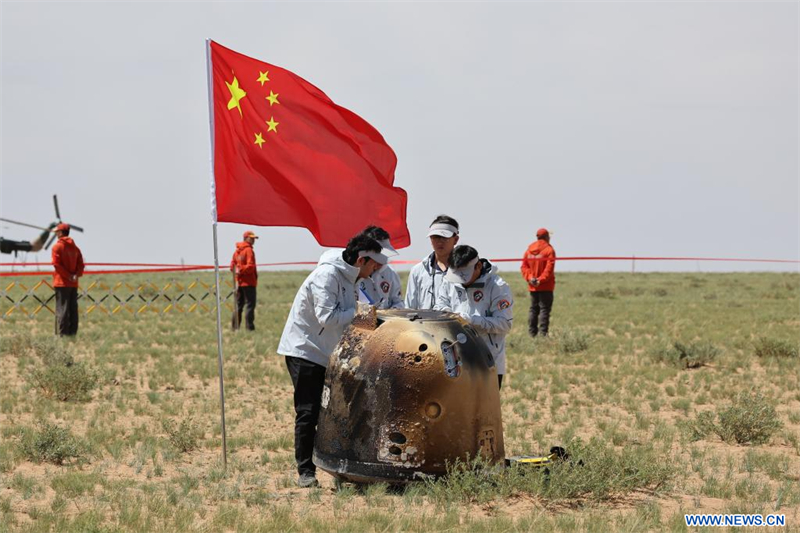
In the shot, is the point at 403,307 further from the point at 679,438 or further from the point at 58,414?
the point at 58,414

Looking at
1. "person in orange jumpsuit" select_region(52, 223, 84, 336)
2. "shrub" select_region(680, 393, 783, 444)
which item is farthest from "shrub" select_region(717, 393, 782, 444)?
"person in orange jumpsuit" select_region(52, 223, 84, 336)

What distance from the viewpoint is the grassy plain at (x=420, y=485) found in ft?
23.0

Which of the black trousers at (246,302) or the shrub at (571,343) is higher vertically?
the black trousers at (246,302)

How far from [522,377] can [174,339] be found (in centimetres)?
776

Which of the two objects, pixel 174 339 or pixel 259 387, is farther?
pixel 174 339

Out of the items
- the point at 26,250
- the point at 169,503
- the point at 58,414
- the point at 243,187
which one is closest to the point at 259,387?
the point at 58,414

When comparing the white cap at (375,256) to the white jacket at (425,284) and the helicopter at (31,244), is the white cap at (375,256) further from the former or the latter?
the helicopter at (31,244)

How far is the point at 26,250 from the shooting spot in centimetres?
4997

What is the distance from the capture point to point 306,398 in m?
7.79

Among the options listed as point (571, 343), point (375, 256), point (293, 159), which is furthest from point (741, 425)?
point (571, 343)

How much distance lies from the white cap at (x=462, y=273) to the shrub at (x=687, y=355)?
8.75 metres

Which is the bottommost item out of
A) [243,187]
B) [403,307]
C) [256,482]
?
[256,482]

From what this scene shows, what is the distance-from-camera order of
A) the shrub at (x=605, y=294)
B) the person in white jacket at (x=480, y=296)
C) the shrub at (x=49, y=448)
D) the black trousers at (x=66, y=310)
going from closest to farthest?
the person in white jacket at (x=480, y=296), the shrub at (x=49, y=448), the black trousers at (x=66, y=310), the shrub at (x=605, y=294)

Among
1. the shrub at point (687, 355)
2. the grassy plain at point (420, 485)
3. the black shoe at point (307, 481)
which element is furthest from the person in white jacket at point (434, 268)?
the shrub at point (687, 355)
